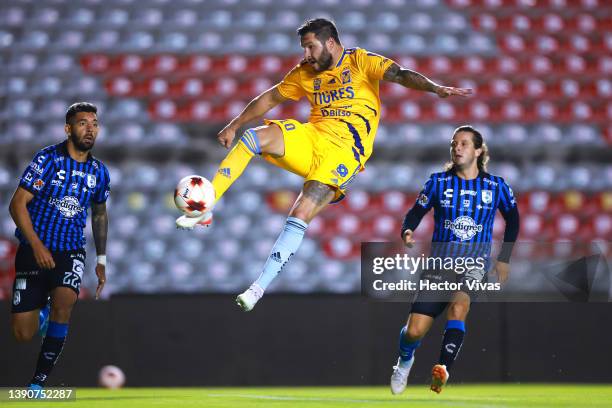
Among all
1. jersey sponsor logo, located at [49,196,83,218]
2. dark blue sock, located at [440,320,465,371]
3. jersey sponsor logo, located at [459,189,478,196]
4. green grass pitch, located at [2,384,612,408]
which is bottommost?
green grass pitch, located at [2,384,612,408]

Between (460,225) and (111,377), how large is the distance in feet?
10.9

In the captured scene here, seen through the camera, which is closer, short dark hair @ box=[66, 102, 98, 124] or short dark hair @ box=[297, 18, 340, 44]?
short dark hair @ box=[297, 18, 340, 44]

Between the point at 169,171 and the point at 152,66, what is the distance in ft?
3.88

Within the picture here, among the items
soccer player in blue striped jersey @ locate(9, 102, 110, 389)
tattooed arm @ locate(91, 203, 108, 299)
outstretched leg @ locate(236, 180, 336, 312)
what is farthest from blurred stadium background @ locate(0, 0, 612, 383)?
outstretched leg @ locate(236, 180, 336, 312)

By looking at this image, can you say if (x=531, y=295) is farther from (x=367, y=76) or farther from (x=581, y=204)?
(x=367, y=76)

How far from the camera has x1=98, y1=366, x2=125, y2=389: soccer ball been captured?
782cm

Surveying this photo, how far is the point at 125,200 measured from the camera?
31.2 feet

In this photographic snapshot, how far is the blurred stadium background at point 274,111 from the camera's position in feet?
30.9

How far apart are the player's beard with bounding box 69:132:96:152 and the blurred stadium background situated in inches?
131

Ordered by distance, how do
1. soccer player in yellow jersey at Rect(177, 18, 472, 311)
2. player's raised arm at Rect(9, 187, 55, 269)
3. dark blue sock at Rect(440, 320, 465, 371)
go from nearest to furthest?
soccer player in yellow jersey at Rect(177, 18, 472, 311), player's raised arm at Rect(9, 187, 55, 269), dark blue sock at Rect(440, 320, 465, 371)

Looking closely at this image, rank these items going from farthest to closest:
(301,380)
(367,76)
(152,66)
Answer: (152,66) < (301,380) < (367,76)

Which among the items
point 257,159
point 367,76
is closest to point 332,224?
point 257,159

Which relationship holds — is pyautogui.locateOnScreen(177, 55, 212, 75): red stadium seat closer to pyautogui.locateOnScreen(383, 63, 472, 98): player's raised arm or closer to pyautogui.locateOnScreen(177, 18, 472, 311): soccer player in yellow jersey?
pyautogui.locateOnScreen(177, 18, 472, 311): soccer player in yellow jersey

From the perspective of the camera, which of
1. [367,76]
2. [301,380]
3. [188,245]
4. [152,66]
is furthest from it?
[152,66]
